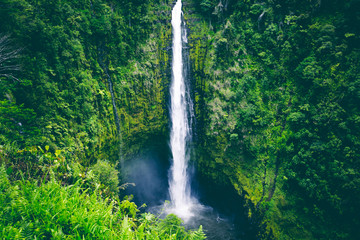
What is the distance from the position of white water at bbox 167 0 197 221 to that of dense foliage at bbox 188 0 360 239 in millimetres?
1209

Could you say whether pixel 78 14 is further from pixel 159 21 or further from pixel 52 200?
pixel 52 200

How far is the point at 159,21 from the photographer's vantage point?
1455 cm

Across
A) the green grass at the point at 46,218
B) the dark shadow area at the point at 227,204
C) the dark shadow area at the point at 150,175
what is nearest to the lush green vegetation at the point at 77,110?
the green grass at the point at 46,218

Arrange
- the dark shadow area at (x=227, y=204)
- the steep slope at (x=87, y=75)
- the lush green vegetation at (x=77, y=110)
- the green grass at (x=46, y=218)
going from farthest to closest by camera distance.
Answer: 1. the dark shadow area at (x=227, y=204)
2. the steep slope at (x=87, y=75)
3. the lush green vegetation at (x=77, y=110)
4. the green grass at (x=46, y=218)

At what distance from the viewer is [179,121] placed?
49.8ft

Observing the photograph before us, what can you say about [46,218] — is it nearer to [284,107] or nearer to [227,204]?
[284,107]

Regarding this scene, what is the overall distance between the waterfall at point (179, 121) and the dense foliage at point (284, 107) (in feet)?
3.64

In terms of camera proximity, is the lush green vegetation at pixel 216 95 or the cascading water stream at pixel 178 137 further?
the cascading water stream at pixel 178 137

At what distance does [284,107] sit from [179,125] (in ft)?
26.0

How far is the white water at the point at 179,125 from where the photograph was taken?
15.0 meters

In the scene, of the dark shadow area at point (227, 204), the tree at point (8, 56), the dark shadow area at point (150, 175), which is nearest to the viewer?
the tree at point (8, 56)

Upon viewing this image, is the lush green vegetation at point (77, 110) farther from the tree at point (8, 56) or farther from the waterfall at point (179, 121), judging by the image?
the waterfall at point (179, 121)

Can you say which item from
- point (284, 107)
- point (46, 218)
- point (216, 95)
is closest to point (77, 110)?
point (46, 218)

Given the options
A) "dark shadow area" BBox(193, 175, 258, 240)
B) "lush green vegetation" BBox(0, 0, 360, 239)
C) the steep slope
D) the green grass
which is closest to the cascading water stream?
"dark shadow area" BBox(193, 175, 258, 240)
